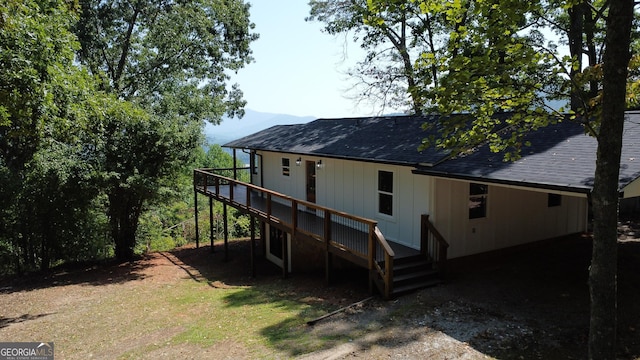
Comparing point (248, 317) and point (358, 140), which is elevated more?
point (358, 140)

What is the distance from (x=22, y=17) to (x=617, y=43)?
10.5 meters

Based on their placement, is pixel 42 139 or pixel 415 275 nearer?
pixel 415 275

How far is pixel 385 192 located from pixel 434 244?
210 cm

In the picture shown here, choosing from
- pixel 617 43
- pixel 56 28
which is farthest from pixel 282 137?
pixel 617 43

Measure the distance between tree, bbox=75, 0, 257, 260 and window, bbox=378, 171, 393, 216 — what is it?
902cm

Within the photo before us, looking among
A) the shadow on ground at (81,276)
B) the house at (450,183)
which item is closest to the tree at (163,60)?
the shadow on ground at (81,276)

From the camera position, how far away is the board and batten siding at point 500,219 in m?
9.87

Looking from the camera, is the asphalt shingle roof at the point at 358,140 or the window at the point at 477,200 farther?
the asphalt shingle roof at the point at 358,140

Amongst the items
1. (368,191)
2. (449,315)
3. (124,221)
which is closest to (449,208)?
(368,191)

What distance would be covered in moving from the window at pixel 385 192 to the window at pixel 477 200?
6.55 ft

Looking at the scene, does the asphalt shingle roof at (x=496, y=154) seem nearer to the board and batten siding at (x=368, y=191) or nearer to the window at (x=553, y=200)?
the board and batten siding at (x=368, y=191)

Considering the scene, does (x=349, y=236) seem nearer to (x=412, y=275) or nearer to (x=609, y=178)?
(x=412, y=275)

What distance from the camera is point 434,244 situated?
9.69 m

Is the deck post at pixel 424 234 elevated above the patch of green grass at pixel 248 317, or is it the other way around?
the deck post at pixel 424 234
